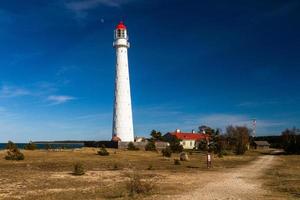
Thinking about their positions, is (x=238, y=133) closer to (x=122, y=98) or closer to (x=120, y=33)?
(x=122, y=98)

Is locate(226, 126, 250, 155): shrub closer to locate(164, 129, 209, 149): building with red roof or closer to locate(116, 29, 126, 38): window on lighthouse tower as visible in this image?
locate(164, 129, 209, 149): building with red roof

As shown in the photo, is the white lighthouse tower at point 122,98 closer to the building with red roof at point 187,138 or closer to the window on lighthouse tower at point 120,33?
the window on lighthouse tower at point 120,33

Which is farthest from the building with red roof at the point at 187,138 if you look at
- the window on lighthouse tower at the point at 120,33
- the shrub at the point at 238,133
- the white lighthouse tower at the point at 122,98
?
the window on lighthouse tower at the point at 120,33

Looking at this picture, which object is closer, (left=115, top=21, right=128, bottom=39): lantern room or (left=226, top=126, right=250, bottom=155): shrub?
(left=115, top=21, right=128, bottom=39): lantern room

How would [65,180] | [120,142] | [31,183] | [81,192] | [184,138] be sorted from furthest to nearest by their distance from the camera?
[184,138] → [120,142] → [65,180] → [31,183] → [81,192]

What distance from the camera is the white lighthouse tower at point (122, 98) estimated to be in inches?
2608

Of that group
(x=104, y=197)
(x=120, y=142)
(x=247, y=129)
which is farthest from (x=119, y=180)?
(x=247, y=129)

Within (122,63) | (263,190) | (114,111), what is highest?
(122,63)

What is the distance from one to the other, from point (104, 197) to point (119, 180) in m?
7.65

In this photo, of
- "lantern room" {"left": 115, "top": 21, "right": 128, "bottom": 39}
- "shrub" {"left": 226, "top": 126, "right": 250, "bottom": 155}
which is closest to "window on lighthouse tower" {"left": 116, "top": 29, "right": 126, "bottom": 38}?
"lantern room" {"left": 115, "top": 21, "right": 128, "bottom": 39}

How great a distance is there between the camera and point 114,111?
67000 millimetres

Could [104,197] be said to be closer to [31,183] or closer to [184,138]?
[31,183]

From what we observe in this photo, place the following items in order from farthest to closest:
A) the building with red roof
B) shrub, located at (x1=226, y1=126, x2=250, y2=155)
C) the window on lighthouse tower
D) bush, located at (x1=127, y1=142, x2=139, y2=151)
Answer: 1. the building with red roof
2. shrub, located at (x1=226, y1=126, x2=250, y2=155)
3. the window on lighthouse tower
4. bush, located at (x1=127, y1=142, x2=139, y2=151)

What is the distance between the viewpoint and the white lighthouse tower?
2608 inches
